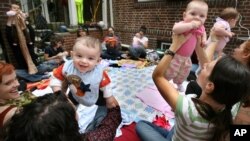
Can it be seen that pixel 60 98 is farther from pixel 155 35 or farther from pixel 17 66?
pixel 155 35

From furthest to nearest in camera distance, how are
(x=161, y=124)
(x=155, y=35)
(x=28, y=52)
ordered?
(x=155, y=35), (x=28, y=52), (x=161, y=124)

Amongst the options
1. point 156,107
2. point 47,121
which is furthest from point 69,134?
point 156,107

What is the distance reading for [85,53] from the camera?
1460 mm

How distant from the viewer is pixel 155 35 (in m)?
6.01

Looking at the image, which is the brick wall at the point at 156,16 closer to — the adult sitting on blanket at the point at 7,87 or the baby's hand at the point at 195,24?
the baby's hand at the point at 195,24

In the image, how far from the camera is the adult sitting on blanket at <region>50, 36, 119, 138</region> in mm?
1476

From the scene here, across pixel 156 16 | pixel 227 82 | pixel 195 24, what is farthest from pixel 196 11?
pixel 156 16

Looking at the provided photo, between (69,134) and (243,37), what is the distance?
4461mm

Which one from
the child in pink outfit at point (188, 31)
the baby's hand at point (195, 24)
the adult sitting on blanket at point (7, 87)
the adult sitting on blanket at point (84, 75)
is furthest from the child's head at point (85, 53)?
the baby's hand at point (195, 24)

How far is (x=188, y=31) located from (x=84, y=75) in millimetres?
838

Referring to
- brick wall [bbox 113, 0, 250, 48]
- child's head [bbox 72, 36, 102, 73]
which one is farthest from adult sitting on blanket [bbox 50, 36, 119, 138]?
brick wall [bbox 113, 0, 250, 48]

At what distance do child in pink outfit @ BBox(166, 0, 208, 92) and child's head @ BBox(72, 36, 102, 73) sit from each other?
591 millimetres

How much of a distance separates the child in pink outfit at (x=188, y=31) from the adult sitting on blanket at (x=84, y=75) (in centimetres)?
63

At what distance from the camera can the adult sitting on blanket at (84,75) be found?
4.84ft
